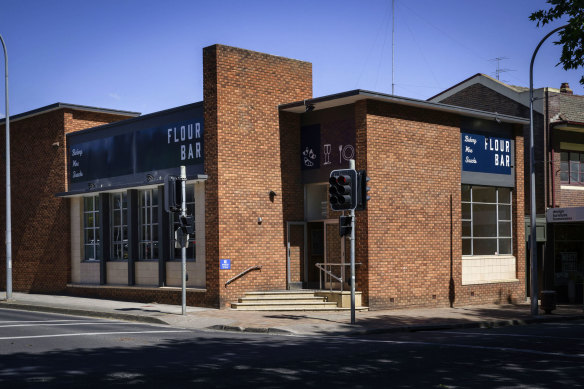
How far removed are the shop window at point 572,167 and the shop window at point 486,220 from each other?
134 inches

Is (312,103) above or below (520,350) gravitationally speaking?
above

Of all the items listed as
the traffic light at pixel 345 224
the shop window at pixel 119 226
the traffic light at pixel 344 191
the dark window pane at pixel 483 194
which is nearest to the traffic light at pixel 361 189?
the traffic light at pixel 344 191

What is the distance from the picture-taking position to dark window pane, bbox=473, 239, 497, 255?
24.2 m

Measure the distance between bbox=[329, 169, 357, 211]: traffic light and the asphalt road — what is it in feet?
10.4

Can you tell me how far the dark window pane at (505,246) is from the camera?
25.2 meters

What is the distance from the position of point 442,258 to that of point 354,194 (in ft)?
21.7

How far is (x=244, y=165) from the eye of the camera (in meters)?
21.6

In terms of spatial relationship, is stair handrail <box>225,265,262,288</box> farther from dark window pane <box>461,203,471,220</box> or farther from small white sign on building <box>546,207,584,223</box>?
small white sign on building <box>546,207,584,223</box>

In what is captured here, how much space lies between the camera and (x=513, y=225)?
84.0 feet

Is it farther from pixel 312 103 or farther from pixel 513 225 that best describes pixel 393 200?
pixel 513 225

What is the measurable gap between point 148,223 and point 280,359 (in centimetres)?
1348

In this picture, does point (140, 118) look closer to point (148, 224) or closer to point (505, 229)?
point (148, 224)

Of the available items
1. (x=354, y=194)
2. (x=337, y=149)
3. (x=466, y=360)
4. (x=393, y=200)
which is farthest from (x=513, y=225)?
(x=466, y=360)

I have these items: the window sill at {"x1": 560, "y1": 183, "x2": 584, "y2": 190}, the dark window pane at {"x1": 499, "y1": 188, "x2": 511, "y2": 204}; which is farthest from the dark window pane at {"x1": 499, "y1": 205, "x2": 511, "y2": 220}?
the window sill at {"x1": 560, "y1": 183, "x2": 584, "y2": 190}
